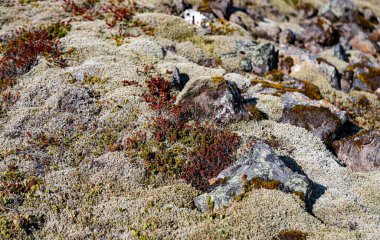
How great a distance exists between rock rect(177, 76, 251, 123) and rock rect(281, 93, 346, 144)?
2.57 metres

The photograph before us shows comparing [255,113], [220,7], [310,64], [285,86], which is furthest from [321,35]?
[255,113]

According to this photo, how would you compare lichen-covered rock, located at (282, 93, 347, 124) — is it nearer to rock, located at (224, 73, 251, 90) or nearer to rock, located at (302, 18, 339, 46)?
rock, located at (224, 73, 251, 90)

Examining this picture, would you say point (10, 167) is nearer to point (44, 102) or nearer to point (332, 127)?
point (44, 102)

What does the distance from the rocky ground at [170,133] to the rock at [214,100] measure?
0.24ft

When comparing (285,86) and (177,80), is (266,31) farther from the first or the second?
(177,80)

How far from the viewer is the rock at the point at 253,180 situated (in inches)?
481

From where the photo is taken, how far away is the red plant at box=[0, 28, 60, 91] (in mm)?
19266

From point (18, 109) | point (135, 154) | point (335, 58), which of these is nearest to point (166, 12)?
point (335, 58)

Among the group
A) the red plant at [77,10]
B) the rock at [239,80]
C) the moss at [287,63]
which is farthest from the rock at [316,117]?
the red plant at [77,10]

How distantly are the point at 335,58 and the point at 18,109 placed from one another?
25.0 metres

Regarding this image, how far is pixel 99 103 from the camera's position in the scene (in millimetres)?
17188

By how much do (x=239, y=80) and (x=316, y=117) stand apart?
566cm

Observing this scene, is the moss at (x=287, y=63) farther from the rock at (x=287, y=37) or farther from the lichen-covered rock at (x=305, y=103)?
the lichen-covered rock at (x=305, y=103)

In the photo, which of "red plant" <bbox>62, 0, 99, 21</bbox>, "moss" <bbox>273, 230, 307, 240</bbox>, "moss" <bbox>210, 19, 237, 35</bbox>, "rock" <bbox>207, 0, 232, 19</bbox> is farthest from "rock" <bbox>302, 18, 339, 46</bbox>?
"moss" <bbox>273, 230, 307, 240</bbox>
